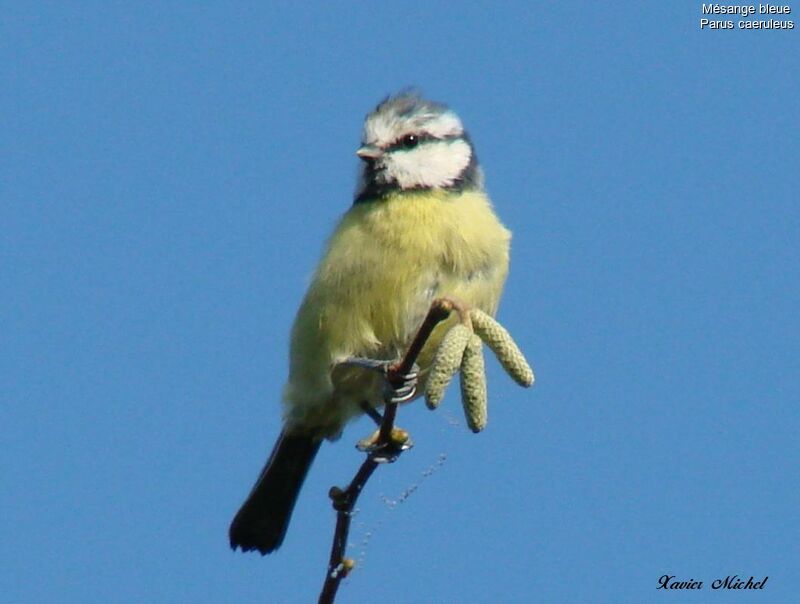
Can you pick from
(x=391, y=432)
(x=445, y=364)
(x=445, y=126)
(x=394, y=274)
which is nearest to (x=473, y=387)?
(x=445, y=364)

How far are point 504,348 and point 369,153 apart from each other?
1.65 meters

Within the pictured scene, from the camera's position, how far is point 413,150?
13.1 ft

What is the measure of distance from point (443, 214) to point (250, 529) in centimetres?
131

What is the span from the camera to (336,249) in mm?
3863

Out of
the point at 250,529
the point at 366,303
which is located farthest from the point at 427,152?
the point at 250,529

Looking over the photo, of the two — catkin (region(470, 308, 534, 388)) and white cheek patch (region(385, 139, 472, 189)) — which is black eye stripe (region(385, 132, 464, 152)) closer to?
white cheek patch (region(385, 139, 472, 189))

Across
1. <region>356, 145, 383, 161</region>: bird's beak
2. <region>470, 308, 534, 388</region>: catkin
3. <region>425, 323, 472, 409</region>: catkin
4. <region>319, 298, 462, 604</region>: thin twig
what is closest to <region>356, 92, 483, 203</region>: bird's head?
<region>356, 145, 383, 161</region>: bird's beak

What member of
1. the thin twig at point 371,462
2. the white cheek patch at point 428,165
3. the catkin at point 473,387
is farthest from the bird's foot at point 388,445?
the white cheek patch at point 428,165

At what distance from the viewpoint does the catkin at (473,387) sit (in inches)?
91.7

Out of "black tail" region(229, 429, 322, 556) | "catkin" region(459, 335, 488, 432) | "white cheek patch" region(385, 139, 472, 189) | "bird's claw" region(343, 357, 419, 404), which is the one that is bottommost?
"black tail" region(229, 429, 322, 556)

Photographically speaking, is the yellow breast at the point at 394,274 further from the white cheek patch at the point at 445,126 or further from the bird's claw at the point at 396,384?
the bird's claw at the point at 396,384

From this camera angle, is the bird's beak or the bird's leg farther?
the bird's beak

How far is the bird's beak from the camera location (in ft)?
13.0

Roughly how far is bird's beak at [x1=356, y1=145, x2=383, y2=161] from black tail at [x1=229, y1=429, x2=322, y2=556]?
1037mm
